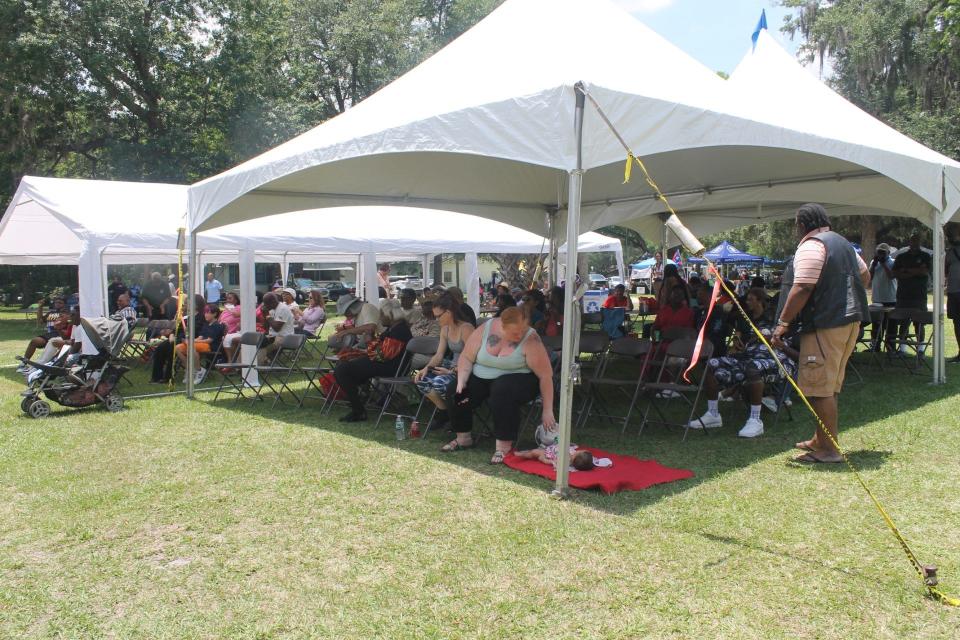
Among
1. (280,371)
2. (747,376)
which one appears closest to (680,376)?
(747,376)

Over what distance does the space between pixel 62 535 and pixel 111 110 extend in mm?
20951

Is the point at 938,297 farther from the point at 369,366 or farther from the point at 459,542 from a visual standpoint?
the point at 459,542

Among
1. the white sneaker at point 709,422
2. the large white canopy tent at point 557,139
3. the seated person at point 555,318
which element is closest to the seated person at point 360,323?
the large white canopy tent at point 557,139

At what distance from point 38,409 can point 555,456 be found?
16.4 feet

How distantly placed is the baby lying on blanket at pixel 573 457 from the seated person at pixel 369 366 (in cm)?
201

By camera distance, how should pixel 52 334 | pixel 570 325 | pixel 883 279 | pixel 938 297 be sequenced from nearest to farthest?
pixel 570 325, pixel 938 297, pixel 52 334, pixel 883 279

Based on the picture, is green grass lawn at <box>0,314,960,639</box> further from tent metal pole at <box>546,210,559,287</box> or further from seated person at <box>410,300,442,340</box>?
tent metal pole at <box>546,210,559,287</box>

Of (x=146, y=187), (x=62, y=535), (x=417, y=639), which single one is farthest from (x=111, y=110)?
(x=417, y=639)

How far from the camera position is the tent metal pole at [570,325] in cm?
412

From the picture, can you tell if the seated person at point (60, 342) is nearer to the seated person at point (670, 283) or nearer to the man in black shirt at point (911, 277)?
the seated person at point (670, 283)

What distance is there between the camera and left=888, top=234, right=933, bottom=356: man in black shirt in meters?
8.88

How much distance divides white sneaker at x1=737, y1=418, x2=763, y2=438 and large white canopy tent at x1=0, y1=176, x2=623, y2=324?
5.67 m

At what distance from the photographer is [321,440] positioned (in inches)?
228

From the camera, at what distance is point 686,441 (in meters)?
5.46
